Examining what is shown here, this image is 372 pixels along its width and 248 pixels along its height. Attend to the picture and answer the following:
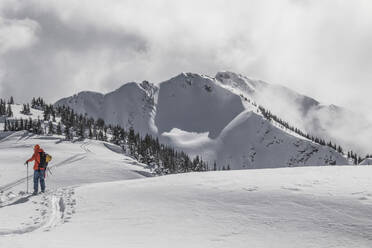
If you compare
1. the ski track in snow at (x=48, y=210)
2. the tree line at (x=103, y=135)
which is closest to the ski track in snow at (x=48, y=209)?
the ski track in snow at (x=48, y=210)

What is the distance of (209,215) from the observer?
449 inches

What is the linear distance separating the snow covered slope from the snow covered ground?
0.09ft

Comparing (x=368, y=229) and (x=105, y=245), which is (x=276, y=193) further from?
(x=105, y=245)

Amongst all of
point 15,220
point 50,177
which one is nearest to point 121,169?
point 50,177

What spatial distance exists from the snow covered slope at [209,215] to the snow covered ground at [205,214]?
0.09 ft

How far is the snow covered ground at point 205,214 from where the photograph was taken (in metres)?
9.28

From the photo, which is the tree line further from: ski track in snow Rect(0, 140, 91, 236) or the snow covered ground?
the snow covered ground

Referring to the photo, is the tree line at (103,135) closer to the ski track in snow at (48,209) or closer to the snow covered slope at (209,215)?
the ski track in snow at (48,209)

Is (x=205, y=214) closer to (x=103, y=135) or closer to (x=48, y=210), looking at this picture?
(x=48, y=210)

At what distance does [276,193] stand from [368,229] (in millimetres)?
3832

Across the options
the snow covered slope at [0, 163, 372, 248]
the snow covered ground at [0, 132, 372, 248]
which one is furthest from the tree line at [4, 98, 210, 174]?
the snow covered slope at [0, 163, 372, 248]

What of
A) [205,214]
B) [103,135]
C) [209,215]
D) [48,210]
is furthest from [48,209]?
[103,135]

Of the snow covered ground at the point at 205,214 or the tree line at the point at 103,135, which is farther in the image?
the tree line at the point at 103,135

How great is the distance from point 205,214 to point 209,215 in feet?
0.57
